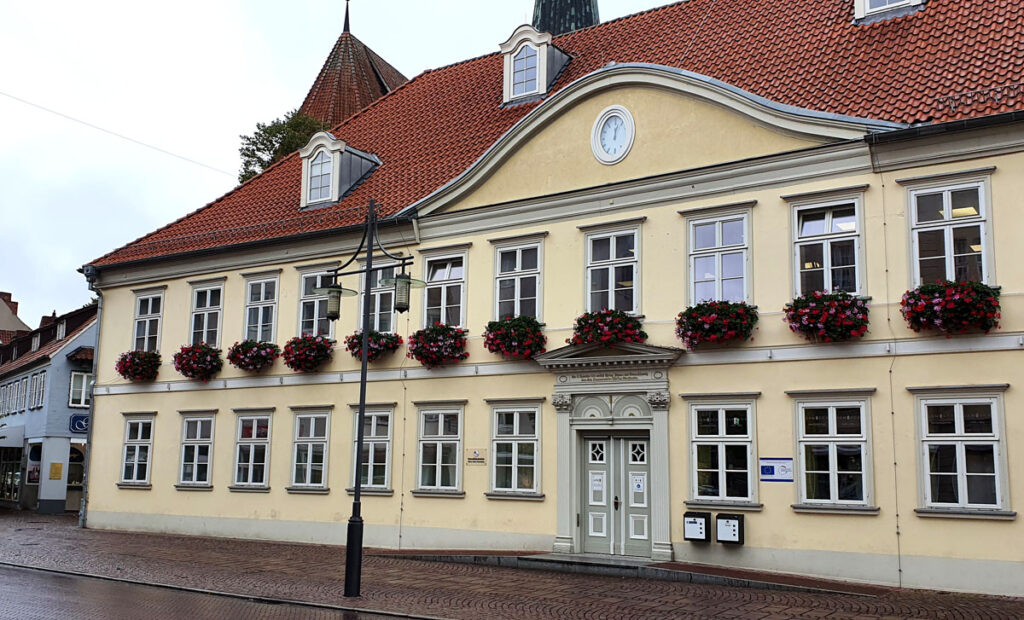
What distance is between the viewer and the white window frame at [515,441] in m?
19.0

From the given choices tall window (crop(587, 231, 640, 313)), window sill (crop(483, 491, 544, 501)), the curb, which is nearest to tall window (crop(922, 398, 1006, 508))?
tall window (crop(587, 231, 640, 313))

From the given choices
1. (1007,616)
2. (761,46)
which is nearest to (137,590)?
(1007,616)

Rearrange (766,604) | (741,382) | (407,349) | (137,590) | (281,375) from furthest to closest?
1. (281,375)
2. (407,349)
3. (741,382)
4. (137,590)
5. (766,604)

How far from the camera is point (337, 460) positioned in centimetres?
2170

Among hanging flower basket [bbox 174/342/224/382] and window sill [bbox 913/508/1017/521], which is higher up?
hanging flower basket [bbox 174/342/224/382]

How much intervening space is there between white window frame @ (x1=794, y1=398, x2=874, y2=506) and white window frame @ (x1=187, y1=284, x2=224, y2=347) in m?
14.3

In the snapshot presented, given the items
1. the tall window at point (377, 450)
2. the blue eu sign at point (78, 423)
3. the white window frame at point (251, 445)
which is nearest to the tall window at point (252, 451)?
the white window frame at point (251, 445)

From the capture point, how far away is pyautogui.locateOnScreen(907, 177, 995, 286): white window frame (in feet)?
49.3

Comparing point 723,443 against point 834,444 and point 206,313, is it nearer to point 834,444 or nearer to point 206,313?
point 834,444

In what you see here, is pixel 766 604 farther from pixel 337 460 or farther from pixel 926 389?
pixel 337 460

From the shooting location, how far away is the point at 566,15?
45594 millimetres

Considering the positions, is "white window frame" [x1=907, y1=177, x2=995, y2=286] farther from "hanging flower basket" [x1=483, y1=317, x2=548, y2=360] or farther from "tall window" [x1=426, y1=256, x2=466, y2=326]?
"tall window" [x1=426, y1=256, x2=466, y2=326]

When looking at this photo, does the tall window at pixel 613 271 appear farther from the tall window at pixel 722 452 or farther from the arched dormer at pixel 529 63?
the arched dormer at pixel 529 63

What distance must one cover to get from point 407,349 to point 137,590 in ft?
26.0
